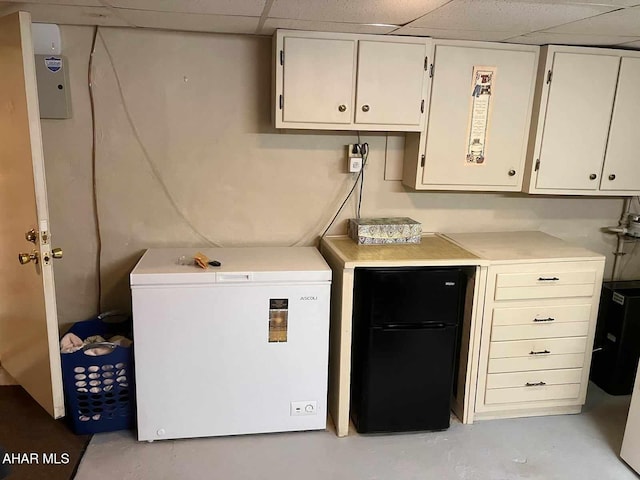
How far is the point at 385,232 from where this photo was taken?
2.76 meters

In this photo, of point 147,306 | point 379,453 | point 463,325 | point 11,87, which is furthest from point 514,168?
point 11,87

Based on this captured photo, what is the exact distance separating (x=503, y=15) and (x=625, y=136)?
4.05 feet

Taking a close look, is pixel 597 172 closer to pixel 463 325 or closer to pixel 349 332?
pixel 463 325

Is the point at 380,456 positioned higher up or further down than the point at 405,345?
further down

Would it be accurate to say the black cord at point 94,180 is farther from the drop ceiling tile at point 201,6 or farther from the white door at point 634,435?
the white door at point 634,435

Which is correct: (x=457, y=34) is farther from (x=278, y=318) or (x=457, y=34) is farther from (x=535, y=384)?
(x=535, y=384)

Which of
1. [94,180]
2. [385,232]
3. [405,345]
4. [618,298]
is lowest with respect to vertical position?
[405,345]

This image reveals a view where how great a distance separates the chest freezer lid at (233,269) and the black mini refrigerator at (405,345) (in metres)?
0.26

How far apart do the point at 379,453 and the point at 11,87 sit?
2326 mm

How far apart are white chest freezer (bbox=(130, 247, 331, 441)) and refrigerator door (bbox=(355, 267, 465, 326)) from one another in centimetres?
21

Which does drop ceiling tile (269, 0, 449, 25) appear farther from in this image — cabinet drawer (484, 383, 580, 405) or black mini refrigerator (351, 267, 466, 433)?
cabinet drawer (484, 383, 580, 405)

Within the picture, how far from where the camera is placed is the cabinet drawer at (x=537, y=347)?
2652 mm

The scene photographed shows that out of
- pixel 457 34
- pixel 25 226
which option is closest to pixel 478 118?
pixel 457 34

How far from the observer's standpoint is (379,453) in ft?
8.11
